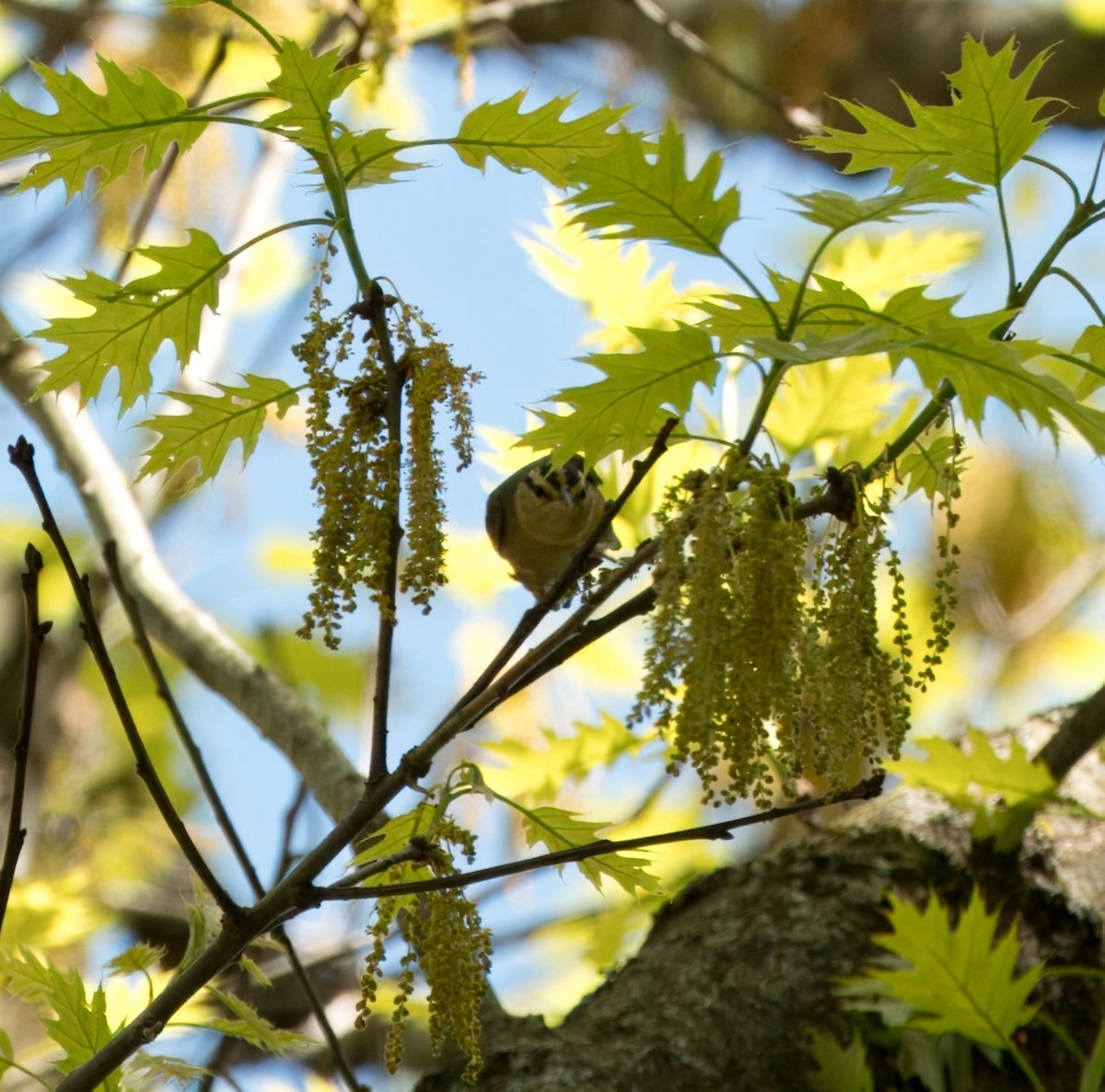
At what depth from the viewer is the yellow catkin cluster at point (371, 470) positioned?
48.2 inches

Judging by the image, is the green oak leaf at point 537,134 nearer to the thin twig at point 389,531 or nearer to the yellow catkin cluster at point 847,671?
the thin twig at point 389,531

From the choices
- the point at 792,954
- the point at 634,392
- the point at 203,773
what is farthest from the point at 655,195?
the point at 792,954

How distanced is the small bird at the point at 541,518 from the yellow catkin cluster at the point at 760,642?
4.36ft

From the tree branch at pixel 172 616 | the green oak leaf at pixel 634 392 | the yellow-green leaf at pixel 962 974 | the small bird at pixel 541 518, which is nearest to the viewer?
the green oak leaf at pixel 634 392

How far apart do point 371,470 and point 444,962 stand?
470 mm

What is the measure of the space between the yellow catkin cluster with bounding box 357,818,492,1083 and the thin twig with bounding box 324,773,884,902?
0.04 metres

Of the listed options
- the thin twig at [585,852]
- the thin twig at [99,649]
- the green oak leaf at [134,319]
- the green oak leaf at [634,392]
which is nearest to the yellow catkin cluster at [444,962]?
the thin twig at [585,852]

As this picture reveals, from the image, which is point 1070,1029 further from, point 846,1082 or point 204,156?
point 204,156

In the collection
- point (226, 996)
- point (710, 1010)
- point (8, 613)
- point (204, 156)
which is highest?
point (204, 156)

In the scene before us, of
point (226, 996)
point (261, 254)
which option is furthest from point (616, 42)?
point (226, 996)

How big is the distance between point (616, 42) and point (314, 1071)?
4680 millimetres

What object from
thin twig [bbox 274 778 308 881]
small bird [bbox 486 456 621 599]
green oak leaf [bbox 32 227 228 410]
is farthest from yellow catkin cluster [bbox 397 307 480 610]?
small bird [bbox 486 456 621 599]

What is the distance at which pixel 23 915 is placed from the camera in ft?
8.73

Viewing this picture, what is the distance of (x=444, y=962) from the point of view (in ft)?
4.15
